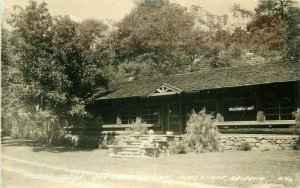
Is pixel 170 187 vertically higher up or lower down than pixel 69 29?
lower down

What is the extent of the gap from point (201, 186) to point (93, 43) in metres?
35.3

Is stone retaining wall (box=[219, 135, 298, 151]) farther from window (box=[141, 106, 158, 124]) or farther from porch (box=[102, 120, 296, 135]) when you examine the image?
window (box=[141, 106, 158, 124])

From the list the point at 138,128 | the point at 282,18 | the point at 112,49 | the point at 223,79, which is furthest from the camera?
the point at 112,49

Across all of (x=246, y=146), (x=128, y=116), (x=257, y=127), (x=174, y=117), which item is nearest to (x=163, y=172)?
(x=246, y=146)

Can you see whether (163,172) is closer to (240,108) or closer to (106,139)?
(240,108)

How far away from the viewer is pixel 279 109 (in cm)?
1709

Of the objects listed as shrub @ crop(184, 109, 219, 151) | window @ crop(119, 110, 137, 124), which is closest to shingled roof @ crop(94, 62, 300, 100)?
window @ crop(119, 110, 137, 124)

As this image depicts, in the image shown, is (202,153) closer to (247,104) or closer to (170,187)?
(247,104)

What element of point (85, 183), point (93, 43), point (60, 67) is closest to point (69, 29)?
point (60, 67)

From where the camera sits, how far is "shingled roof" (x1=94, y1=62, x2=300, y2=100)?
1705cm

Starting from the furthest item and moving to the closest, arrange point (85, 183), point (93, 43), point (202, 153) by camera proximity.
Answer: point (93, 43) < point (202, 153) < point (85, 183)

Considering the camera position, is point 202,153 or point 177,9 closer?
point 202,153

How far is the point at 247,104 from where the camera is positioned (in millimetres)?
18141

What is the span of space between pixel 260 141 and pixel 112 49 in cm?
2768
